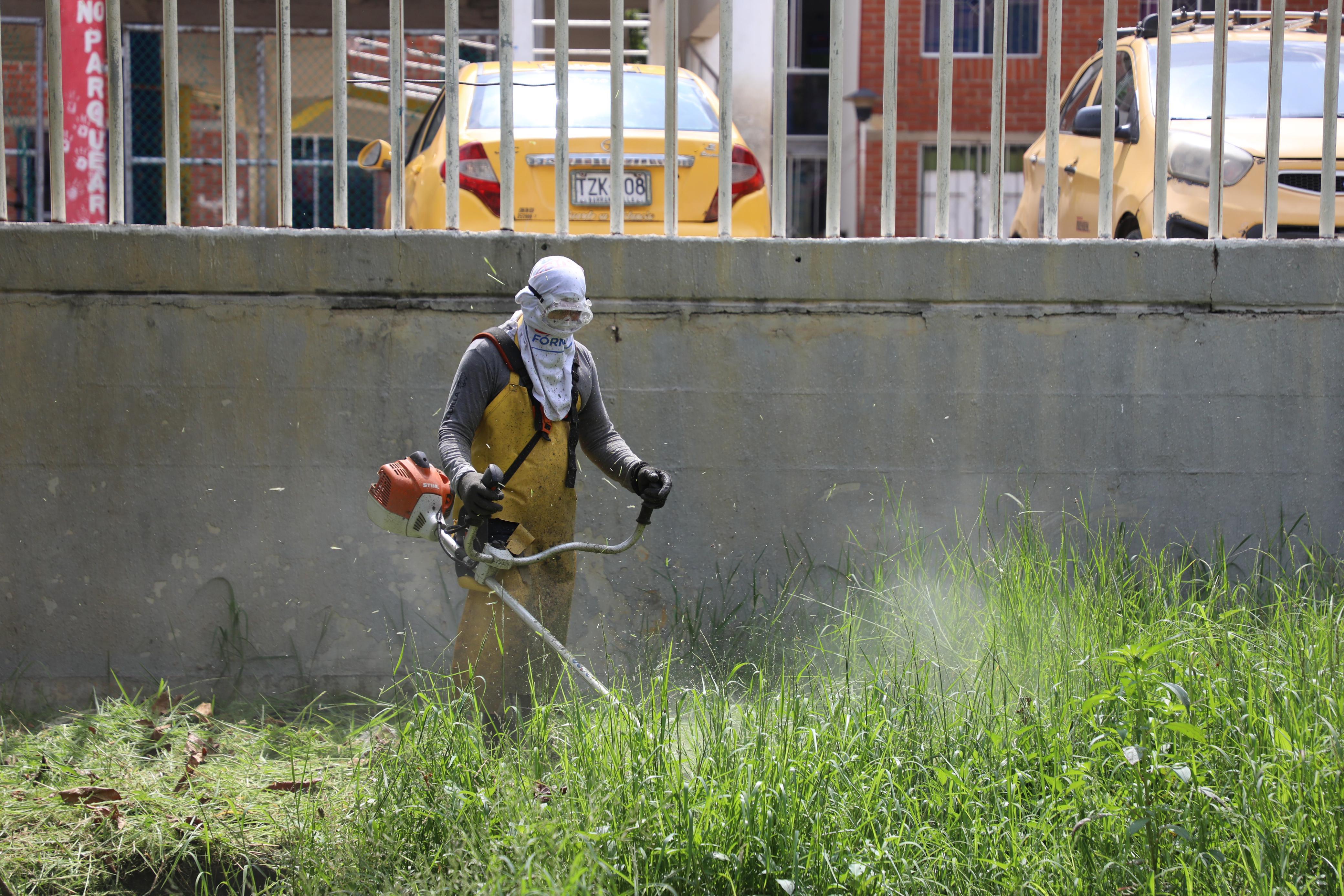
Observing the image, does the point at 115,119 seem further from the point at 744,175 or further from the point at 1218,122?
the point at 1218,122

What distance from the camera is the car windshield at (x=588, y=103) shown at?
559 centimetres

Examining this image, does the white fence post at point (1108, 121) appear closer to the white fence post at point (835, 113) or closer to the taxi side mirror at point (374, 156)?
the white fence post at point (835, 113)

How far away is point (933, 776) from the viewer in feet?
10.3

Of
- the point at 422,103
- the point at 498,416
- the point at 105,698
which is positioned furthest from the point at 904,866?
the point at 422,103

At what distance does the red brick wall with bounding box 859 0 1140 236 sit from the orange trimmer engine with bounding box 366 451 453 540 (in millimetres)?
13203

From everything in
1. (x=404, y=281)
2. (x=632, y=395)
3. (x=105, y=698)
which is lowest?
(x=105, y=698)

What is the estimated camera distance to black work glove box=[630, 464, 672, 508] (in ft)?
11.5

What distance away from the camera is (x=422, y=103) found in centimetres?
1631

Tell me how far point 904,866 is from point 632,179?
3.47 meters

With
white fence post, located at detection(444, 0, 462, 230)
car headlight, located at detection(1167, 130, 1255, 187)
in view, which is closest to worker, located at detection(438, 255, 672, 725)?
white fence post, located at detection(444, 0, 462, 230)

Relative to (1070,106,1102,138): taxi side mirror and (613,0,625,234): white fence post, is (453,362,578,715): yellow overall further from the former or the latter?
(1070,106,1102,138): taxi side mirror

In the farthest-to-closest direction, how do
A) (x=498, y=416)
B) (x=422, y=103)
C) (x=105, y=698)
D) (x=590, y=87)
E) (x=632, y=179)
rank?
1. (x=422, y=103)
2. (x=590, y=87)
3. (x=632, y=179)
4. (x=105, y=698)
5. (x=498, y=416)

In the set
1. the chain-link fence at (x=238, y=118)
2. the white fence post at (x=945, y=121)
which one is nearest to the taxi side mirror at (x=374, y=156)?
the white fence post at (x=945, y=121)

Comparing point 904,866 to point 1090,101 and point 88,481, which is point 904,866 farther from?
point 1090,101
